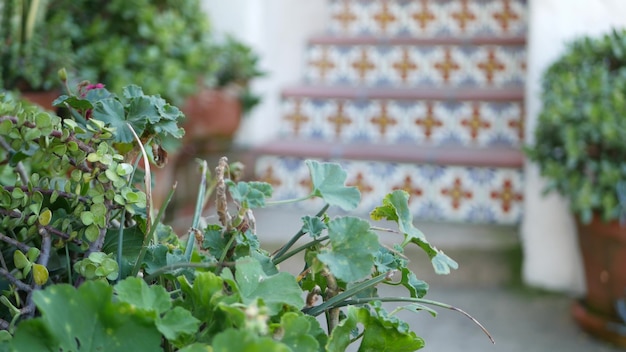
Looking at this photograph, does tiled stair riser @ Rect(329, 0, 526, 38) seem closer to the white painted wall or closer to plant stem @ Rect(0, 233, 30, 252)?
the white painted wall

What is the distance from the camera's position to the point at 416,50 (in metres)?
3.54

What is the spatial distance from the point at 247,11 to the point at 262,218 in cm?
86

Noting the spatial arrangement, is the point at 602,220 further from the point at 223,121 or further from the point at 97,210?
the point at 97,210

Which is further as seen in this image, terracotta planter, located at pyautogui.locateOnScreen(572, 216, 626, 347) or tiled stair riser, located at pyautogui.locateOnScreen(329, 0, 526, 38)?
tiled stair riser, located at pyautogui.locateOnScreen(329, 0, 526, 38)

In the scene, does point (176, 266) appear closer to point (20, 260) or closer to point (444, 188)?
point (20, 260)

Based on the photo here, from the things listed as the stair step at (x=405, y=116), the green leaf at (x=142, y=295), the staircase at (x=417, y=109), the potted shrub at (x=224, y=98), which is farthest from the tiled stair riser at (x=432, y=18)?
the green leaf at (x=142, y=295)

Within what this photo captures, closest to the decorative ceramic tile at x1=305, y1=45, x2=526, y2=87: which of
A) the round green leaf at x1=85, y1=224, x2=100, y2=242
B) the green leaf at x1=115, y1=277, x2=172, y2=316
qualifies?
the round green leaf at x1=85, y1=224, x2=100, y2=242

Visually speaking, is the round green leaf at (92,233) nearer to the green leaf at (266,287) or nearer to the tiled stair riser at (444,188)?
the green leaf at (266,287)

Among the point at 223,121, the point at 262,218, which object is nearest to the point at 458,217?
the point at 262,218

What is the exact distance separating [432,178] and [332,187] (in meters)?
2.34

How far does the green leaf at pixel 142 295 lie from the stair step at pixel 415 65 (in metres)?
3.05

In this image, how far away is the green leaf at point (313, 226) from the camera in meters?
0.67

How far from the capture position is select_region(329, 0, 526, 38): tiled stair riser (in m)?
3.67

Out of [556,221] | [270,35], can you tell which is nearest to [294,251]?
[556,221]
